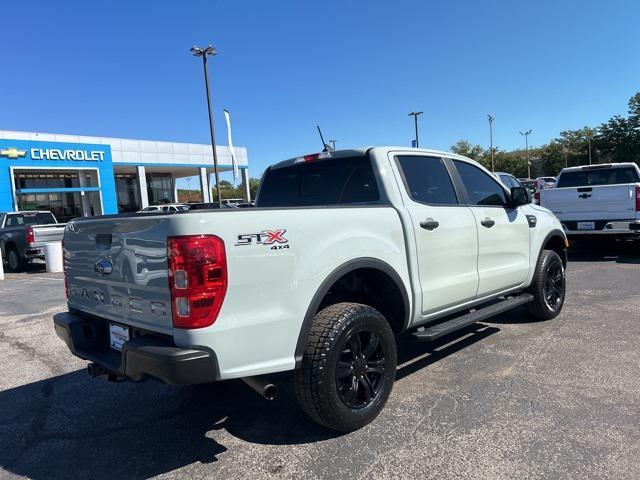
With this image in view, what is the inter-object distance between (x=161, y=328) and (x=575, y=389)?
3041 millimetres

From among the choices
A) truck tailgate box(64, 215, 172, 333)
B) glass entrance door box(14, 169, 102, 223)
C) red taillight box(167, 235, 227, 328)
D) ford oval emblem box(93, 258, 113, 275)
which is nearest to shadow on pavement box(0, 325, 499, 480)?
truck tailgate box(64, 215, 172, 333)

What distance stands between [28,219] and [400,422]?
16.0 m

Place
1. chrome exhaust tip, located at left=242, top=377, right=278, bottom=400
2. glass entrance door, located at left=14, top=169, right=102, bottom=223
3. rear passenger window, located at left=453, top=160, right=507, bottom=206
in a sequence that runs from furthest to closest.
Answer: glass entrance door, located at left=14, top=169, right=102, bottom=223, rear passenger window, located at left=453, top=160, right=507, bottom=206, chrome exhaust tip, located at left=242, top=377, right=278, bottom=400

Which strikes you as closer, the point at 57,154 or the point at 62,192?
the point at 57,154

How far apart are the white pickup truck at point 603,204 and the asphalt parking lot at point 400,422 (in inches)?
199

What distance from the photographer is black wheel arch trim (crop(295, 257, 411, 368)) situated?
2.88 meters

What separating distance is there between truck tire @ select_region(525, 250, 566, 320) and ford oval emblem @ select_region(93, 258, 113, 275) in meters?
4.32

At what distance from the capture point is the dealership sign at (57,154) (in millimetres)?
25553

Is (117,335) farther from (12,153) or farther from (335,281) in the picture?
(12,153)

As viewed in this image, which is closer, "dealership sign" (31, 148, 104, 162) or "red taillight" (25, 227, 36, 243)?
"red taillight" (25, 227, 36, 243)

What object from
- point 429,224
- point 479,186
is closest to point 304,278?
point 429,224

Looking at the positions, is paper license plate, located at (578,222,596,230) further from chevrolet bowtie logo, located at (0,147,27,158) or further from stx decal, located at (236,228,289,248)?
chevrolet bowtie logo, located at (0,147,27,158)

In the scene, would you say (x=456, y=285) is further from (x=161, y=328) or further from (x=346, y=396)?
(x=161, y=328)

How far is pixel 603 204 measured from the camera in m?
9.69
